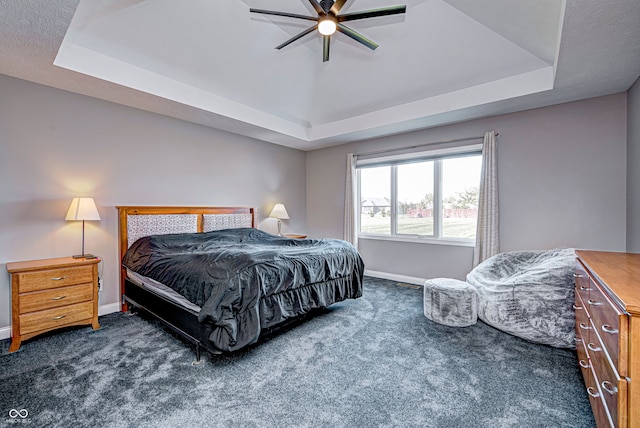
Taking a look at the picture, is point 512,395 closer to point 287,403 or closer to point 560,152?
point 287,403

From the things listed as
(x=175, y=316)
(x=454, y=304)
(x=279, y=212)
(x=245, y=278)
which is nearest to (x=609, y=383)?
(x=454, y=304)

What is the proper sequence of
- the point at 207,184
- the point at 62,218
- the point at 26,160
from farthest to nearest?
1. the point at 207,184
2. the point at 62,218
3. the point at 26,160

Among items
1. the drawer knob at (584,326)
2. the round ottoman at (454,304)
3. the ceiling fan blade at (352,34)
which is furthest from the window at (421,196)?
the ceiling fan blade at (352,34)

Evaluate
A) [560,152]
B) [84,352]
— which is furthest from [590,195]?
[84,352]

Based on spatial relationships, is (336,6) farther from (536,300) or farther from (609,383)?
(536,300)

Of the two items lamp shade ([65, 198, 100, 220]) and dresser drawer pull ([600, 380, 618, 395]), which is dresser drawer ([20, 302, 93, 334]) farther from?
dresser drawer pull ([600, 380, 618, 395])

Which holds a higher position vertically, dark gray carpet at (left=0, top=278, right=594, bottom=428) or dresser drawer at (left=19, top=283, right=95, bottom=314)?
dresser drawer at (left=19, top=283, right=95, bottom=314)

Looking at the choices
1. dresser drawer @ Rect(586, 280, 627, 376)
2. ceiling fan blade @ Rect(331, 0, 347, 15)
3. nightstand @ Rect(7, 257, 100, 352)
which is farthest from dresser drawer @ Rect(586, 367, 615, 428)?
nightstand @ Rect(7, 257, 100, 352)

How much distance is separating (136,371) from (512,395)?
2699 millimetres

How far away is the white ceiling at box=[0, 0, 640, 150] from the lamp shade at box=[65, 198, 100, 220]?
1233 millimetres

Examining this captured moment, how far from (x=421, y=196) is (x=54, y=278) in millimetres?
4742

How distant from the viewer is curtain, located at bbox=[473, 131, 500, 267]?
12.7 ft

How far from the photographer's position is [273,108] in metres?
4.54

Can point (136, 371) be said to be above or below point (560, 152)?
below
